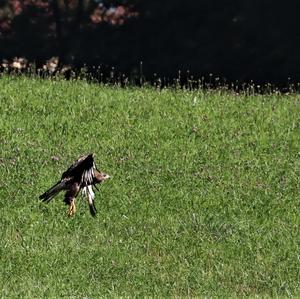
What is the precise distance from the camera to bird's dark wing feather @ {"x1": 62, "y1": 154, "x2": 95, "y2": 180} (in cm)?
1059

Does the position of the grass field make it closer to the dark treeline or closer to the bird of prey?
the bird of prey

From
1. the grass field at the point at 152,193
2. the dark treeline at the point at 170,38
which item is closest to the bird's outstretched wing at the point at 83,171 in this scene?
the grass field at the point at 152,193

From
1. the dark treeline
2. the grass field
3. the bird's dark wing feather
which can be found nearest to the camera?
the bird's dark wing feather

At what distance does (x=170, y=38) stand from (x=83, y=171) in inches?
726

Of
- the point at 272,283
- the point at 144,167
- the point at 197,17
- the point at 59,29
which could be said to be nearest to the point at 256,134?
the point at 144,167

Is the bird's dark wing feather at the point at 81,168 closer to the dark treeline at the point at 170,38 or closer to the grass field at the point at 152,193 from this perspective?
the grass field at the point at 152,193

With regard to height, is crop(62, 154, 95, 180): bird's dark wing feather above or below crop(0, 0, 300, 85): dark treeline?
below

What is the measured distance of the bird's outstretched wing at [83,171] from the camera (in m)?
10.6

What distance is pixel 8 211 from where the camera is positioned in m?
14.6

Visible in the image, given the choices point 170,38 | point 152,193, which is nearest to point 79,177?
point 152,193

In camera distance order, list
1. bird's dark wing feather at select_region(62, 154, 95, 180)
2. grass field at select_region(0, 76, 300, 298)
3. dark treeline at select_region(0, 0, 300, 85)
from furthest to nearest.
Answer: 1. dark treeline at select_region(0, 0, 300, 85)
2. grass field at select_region(0, 76, 300, 298)
3. bird's dark wing feather at select_region(62, 154, 95, 180)

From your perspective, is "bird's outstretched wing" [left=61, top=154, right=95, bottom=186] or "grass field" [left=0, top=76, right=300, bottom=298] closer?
"bird's outstretched wing" [left=61, top=154, right=95, bottom=186]

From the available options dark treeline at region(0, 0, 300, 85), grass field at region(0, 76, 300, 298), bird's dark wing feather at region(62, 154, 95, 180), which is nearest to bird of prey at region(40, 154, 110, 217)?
bird's dark wing feather at region(62, 154, 95, 180)

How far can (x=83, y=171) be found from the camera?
35.3 feet
